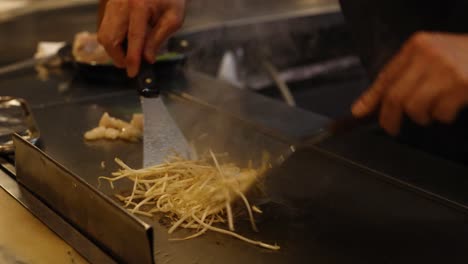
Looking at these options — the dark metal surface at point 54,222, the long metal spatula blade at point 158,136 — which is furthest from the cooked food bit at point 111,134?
the dark metal surface at point 54,222

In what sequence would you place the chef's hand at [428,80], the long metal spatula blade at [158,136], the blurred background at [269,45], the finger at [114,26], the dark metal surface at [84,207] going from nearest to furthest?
the chef's hand at [428,80], the dark metal surface at [84,207], the long metal spatula blade at [158,136], the finger at [114,26], the blurred background at [269,45]

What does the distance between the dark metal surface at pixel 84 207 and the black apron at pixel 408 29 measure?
49.0 inches

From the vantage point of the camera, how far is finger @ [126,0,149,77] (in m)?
1.97

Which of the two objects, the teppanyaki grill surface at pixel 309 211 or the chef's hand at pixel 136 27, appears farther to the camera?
the chef's hand at pixel 136 27

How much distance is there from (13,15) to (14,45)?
0.24 m

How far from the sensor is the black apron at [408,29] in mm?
2086

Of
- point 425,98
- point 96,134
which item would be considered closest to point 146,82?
point 96,134

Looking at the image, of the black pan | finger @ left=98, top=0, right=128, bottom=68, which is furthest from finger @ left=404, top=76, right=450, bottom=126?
the black pan

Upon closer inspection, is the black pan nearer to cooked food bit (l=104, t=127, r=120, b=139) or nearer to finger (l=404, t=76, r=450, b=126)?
cooked food bit (l=104, t=127, r=120, b=139)

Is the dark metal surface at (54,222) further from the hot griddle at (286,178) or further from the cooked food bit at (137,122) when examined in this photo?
the cooked food bit at (137,122)

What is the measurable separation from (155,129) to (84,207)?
1.60 ft

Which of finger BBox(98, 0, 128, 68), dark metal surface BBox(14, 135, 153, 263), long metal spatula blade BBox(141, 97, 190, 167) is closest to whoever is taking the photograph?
dark metal surface BBox(14, 135, 153, 263)

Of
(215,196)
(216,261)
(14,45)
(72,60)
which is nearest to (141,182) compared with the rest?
(215,196)

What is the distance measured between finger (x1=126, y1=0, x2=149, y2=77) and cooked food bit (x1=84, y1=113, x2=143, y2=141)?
0.66ft
